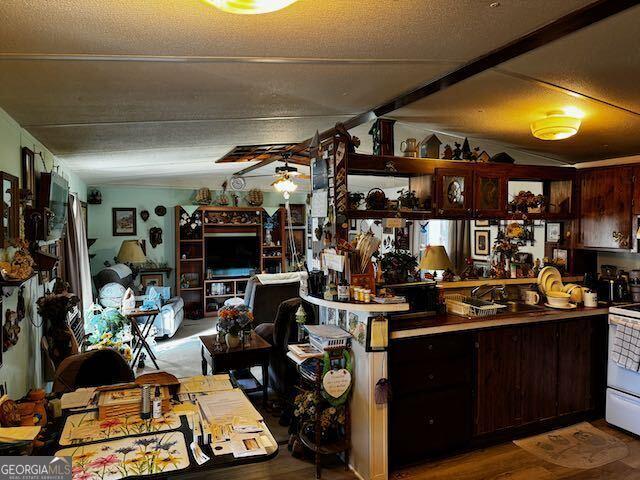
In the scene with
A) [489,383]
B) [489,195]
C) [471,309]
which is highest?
[489,195]

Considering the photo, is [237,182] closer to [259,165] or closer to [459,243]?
[259,165]

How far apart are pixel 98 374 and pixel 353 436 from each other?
1.75m

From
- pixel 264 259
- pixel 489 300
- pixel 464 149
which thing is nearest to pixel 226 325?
pixel 489 300

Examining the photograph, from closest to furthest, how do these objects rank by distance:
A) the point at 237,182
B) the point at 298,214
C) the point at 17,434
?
the point at 17,434 → the point at 237,182 → the point at 298,214

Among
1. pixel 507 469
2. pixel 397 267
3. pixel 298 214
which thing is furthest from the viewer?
pixel 298 214

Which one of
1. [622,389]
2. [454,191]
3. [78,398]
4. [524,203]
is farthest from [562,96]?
[78,398]

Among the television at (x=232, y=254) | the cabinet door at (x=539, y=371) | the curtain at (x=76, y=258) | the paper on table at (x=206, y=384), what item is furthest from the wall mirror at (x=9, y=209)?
the television at (x=232, y=254)

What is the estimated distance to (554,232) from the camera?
14.6 feet

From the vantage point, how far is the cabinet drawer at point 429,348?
299 cm

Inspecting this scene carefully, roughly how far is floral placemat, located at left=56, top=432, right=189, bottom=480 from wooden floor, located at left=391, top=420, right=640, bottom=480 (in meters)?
1.76

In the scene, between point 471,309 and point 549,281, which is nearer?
point 471,309

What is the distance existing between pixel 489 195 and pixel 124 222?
652cm

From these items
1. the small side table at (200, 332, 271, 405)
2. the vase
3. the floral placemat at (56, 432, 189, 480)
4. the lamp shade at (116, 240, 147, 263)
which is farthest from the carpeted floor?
the floral placemat at (56, 432, 189, 480)

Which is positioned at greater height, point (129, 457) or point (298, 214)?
point (298, 214)
